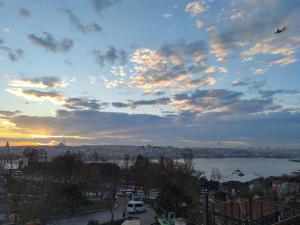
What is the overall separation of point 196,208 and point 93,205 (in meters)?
11.5

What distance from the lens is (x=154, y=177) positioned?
36.3 meters

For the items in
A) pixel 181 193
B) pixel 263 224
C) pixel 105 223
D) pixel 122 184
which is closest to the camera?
pixel 263 224

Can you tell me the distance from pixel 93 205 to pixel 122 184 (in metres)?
17.3

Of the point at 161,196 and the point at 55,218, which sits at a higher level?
the point at 161,196

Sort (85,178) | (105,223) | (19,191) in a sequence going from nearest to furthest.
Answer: (105,223) < (19,191) < (85,178)

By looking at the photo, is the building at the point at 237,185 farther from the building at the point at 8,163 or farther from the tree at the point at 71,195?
the building at the point at 8,163

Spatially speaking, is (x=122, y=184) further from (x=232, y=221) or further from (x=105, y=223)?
(x=232, y=221)

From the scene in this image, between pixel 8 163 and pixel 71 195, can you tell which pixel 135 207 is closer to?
pixel 71 195

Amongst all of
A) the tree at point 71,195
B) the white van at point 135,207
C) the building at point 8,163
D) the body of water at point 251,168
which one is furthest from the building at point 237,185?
the body of water at point 251,168

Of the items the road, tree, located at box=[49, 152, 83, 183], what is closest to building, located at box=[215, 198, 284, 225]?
the road

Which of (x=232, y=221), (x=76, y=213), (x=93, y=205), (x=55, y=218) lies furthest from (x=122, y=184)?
(x=232, y=221)

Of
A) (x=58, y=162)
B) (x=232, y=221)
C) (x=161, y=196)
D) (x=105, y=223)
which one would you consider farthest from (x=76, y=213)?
(x=58, y=162)

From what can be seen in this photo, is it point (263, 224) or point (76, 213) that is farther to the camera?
point (76, 213)

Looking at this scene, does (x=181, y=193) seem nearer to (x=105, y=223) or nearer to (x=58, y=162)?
(x=105, y=223)
